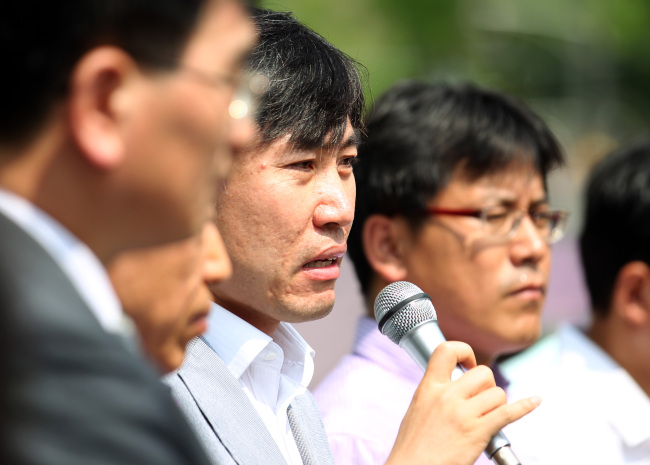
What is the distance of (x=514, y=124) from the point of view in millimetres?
3359

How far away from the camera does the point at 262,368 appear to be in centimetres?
223

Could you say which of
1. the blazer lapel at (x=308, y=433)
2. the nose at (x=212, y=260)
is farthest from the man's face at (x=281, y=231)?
the nose at (x=212, y=260)

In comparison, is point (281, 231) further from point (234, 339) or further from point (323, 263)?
point (234, 339)

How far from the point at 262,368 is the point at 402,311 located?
42 cm

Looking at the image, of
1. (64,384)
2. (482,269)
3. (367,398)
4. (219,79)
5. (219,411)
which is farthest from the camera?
(482,269)

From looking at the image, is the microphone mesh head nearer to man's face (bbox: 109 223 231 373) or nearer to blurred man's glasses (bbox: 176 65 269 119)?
man's face (bbox: 109 223 231 373)

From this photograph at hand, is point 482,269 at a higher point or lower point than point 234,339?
lower

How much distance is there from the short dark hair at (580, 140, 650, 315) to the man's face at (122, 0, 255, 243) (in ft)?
9.88

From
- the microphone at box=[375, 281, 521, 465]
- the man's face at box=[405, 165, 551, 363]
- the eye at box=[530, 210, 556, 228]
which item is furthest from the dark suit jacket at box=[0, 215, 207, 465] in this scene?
the eye at box=[530, 210, 556, 228]

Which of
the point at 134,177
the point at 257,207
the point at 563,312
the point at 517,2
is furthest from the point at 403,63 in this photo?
the point at 134,177

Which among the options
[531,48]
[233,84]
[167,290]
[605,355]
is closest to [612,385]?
[605,355]

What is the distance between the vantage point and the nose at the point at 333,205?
2199 mm

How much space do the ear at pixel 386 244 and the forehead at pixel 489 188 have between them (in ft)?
0.62

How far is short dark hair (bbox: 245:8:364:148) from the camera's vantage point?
2221mm
